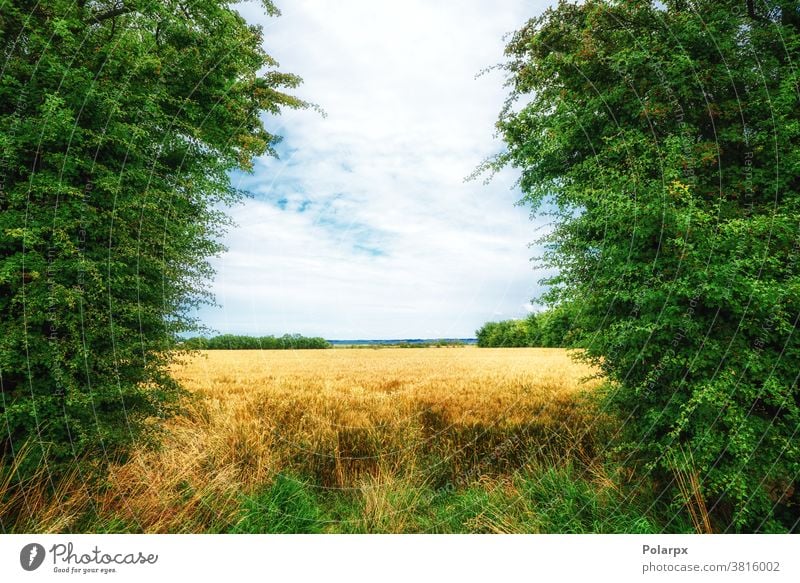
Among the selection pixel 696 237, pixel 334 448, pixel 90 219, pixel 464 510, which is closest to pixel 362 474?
pixel 334 448

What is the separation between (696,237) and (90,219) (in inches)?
289

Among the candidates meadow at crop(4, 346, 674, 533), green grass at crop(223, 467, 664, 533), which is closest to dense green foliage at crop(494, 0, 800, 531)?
green grass at crop(223, 467, 664, 533)

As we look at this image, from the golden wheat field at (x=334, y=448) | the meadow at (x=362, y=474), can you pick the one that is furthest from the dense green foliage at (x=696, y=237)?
the golden wheat field at (x=334, y=448)

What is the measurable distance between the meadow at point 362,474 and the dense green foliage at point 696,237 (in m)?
0.99

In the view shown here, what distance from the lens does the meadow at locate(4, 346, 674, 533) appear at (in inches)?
163

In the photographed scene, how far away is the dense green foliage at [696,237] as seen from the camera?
388 cm

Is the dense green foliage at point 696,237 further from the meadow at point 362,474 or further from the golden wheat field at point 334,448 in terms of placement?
the golden wheat field at point 334,448

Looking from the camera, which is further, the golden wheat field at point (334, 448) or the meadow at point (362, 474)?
the golden wheat field at point (334, 448)

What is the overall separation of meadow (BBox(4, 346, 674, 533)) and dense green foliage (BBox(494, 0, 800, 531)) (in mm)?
994

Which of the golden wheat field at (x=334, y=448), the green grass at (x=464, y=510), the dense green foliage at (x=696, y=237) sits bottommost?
the green grass at (x=464, y=510)

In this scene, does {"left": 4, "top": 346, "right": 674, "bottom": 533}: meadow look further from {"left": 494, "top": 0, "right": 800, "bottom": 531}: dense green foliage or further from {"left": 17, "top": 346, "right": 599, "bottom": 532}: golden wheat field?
{"left": 494, "top": 0, "right": 800, "bottom": 531}: dense green foliage

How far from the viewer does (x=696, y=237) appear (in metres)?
4.02
